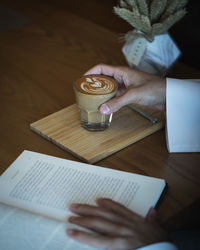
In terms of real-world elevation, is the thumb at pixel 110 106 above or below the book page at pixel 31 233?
above

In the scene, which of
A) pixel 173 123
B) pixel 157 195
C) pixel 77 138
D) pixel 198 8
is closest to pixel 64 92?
pixel 77 138

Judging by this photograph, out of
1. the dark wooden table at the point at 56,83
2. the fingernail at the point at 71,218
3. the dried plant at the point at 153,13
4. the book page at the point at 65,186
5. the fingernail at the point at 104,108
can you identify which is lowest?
the dark wooden table at the point at 56,83

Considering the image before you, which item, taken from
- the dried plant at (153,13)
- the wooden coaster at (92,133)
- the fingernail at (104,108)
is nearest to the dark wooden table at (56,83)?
the wooden coaster at (92,133)

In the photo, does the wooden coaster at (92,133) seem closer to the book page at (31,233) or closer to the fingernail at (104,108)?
the fingernail at (104,108)

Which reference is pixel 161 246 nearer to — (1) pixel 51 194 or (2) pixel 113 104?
(1) pixel 51 194

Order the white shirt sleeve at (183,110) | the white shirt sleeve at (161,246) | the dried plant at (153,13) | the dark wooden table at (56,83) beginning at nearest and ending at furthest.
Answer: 1. the white shirt sleeve at (161,246)
2. the dark wooden table at (56,83)
3. the white shirt sleeve at (183,110)
4. the dried plant at (153,13)

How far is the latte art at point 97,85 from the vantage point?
1047 mm

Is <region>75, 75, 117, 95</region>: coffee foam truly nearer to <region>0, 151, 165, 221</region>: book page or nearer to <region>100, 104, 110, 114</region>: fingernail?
<region>100, 104, 110, 114</region>: fingernail

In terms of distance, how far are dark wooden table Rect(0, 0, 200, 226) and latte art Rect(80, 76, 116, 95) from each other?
0.17 m

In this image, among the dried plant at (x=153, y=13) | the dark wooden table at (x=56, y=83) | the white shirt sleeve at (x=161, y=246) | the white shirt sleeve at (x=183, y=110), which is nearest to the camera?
the white shirt sleeve at (x=161, y=246)

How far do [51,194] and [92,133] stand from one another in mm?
268

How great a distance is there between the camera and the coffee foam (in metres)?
1.05

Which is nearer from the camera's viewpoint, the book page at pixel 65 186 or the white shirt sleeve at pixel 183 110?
the book page at pixel 65 186

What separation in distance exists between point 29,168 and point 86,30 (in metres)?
1.00
